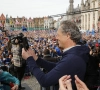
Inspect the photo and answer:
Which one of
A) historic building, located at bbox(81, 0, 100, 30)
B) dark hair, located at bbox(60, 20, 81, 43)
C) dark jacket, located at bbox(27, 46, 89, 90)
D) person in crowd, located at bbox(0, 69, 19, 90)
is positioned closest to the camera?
dark jacket, located at bbox(27, 46, 89, 90)

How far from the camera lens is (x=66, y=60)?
2.00 metres

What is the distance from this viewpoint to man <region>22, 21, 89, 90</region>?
1.97 metres

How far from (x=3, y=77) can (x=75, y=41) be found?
1.19 meters

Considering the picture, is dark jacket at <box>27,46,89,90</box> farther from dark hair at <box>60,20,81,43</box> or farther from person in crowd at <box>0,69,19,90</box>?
person in crowd at <box>0,69,19,90</box>

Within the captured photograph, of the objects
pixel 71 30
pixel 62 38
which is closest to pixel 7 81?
pixel 62 38

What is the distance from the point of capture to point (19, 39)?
7.86 ft

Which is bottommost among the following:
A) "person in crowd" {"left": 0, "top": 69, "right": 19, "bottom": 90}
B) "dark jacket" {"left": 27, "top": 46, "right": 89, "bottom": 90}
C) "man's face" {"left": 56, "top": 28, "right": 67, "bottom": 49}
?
"person in crowd" {"left": 0, "top": 69, "right": 19, "bottom": 90}

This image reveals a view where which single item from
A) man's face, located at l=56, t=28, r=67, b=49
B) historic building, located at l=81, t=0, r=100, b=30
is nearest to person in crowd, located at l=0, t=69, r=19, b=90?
man's face, located at l=56, t=28, r=67, b=49

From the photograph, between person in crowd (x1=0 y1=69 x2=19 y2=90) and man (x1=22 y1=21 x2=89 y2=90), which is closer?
man (x1=22 y1=21 x2=89 y2=90)

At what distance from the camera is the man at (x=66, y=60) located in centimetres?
197

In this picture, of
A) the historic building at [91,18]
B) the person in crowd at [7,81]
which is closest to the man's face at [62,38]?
the person in crowd at [7,81]

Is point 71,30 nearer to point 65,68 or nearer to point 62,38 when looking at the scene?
point 62,38

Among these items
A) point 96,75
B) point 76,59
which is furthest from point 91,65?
point 76,59

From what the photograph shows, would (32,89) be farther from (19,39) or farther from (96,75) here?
(19,39)
